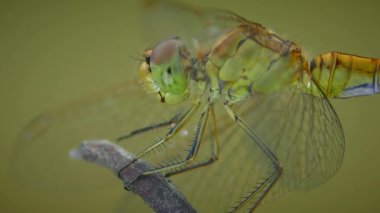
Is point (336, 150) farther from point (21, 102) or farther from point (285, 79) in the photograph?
point (21, 102)

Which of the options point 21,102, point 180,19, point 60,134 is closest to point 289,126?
point 180,19

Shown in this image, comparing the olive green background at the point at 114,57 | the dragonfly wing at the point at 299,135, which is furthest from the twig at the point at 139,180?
the olive green background at the point at 114,57

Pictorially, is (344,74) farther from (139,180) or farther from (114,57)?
(114,57)

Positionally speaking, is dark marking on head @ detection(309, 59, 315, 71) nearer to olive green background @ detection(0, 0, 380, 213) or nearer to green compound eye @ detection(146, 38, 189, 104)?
green compound eye @ detection(146, 38, 189, 104)

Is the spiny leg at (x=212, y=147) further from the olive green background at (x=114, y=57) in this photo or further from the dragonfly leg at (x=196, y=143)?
the olive green background at (x=114, y=57)

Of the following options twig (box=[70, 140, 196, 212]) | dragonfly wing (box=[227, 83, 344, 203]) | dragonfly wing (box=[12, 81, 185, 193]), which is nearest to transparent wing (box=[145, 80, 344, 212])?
dragonfly wing (box=[227, 83, 344, 203])

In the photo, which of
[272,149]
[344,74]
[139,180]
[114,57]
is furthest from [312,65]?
[114,57]
